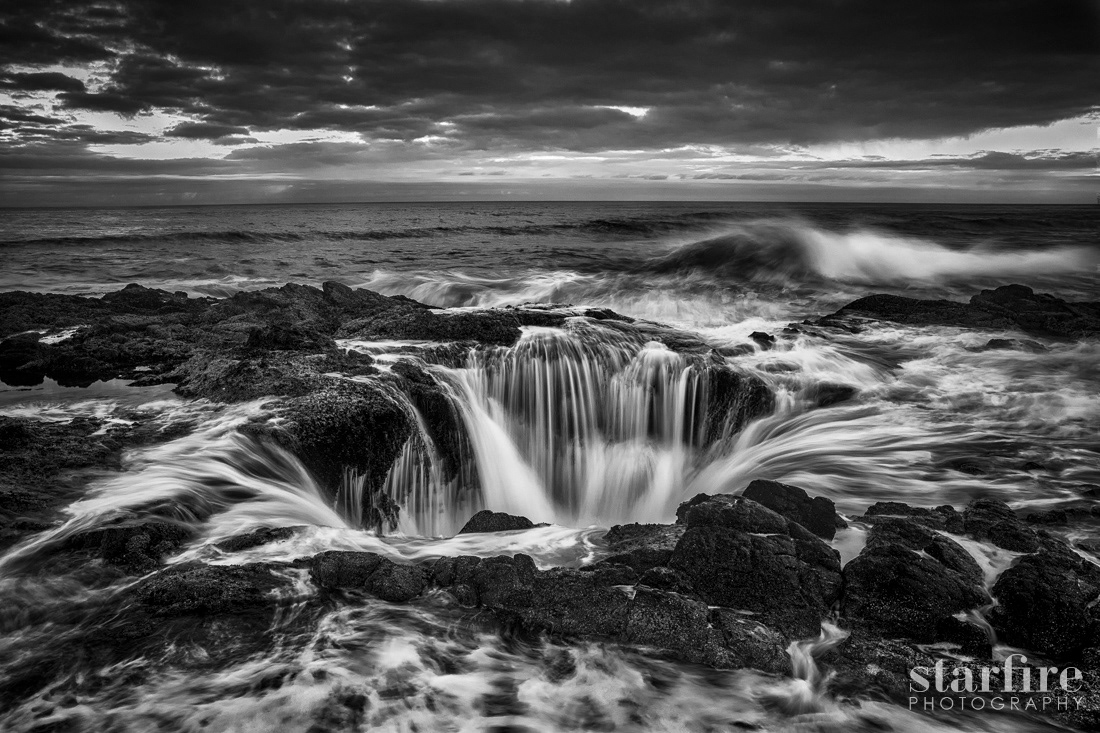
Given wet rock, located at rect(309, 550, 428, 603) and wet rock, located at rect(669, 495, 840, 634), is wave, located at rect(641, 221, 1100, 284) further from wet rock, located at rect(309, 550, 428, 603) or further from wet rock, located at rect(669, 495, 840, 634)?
wet rock, located at rect(309, 550, 428, 603)

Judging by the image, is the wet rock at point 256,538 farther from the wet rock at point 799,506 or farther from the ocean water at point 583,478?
the wet rock at point 799,506

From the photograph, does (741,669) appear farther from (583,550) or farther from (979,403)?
(979,403)

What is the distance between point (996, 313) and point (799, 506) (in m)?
12.3

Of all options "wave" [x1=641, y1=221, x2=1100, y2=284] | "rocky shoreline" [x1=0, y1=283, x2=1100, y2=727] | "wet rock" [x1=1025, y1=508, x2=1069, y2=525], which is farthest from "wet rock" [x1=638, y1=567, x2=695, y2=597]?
"wave" [x1=641, y1=221, x2=1100, y2=284]

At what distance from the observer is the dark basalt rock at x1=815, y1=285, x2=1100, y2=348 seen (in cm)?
1438

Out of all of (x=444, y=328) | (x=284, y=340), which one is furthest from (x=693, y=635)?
(x=284, y=340)

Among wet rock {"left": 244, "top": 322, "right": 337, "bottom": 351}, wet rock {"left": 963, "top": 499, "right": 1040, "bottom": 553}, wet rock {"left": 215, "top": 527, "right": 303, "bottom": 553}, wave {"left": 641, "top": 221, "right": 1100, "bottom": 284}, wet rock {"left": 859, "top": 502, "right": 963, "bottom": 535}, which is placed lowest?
wet rock {"left": 859, "top": 502, "right": 963, "bottom": 535}

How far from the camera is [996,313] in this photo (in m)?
15.3

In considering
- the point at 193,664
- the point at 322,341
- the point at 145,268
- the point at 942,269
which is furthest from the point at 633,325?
the point at 145,268

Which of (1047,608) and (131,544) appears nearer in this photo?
(1047,608)

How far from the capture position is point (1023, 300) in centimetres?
1662

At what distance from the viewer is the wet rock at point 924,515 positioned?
5902mm

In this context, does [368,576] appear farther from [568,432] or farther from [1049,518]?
[1049,518]

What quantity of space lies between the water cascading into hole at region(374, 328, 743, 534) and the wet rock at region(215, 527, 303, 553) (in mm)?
2261
